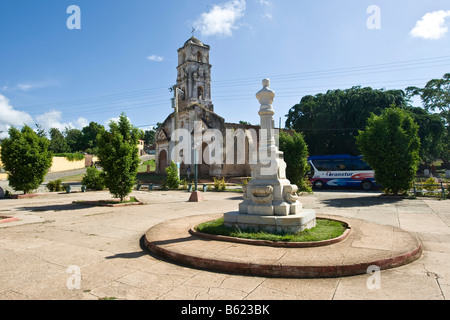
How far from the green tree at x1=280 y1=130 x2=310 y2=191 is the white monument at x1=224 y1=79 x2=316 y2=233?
7967 mm

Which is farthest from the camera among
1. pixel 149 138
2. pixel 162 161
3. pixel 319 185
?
pixel 149 138

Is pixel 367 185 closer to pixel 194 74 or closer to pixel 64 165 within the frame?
pixel 194 74

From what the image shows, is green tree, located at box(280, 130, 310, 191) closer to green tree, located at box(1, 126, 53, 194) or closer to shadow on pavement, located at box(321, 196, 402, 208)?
shadow on pavement, located at box(321, 196, 402, 208)

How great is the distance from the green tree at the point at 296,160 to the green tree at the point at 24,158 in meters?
13.8

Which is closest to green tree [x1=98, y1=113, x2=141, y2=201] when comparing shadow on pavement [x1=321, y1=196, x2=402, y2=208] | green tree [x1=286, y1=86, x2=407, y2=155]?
shadow on pavement [x1=321, y1=196, x2=402, y2=208]

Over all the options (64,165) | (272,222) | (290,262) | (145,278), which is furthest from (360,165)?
(64,165)

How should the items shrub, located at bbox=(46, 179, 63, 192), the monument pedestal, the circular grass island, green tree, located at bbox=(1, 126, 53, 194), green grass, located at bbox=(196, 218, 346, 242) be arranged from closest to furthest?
the circular grass island < green grass, located at bbox=(196, 218, 346, 242) < the monument pedestal < green tree, located at bbox=(1, 126, 53, 194) < shrub, located at bbox=(46, 179, 63, 192)

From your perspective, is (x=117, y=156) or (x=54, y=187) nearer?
(x=117, y=156)

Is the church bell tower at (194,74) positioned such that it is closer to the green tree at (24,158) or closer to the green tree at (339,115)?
the green tree at (339,115)

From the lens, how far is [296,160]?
14.0m

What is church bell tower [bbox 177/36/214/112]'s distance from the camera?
33.3 meters

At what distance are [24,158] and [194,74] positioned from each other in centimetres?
2280

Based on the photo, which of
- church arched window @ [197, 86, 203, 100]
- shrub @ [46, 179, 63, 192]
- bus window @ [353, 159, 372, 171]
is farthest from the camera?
church arched window @ [197, 86, 203, 100]

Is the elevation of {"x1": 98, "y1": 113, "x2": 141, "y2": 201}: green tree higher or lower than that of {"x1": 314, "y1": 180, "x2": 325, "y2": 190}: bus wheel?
higher
